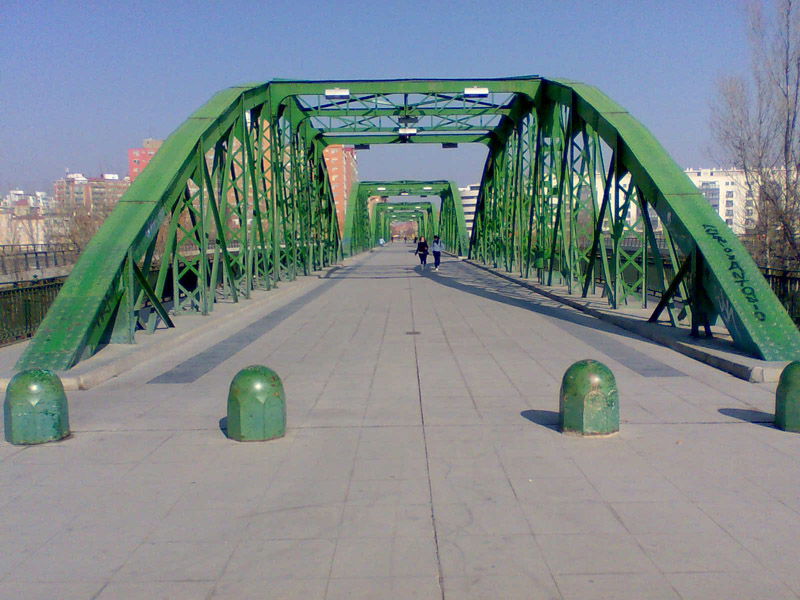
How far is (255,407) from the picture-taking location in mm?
6426

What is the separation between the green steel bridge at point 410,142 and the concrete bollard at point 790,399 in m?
2.66

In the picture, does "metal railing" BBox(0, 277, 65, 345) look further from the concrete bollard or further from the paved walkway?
the concrete bollard

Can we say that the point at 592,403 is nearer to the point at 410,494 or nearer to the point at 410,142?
the point at 410,494

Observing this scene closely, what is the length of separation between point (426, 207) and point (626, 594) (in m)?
92.8

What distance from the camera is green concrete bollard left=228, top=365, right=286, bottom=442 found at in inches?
253

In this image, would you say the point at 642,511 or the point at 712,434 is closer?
the point at 642,511

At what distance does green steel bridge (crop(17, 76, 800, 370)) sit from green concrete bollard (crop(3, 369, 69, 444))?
8.45 ft

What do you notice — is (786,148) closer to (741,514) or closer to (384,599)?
(741,514)

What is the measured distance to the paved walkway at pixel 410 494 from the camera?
390 cm

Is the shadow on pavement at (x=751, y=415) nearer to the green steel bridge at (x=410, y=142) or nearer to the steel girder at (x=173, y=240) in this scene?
the green steel bridge at (x=410, y=142)

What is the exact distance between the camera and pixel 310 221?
101 feet

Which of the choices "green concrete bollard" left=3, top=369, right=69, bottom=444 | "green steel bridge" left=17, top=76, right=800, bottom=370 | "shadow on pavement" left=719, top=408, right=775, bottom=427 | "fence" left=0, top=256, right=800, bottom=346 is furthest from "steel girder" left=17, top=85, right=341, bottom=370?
"shadow on pavement" left=719, top=408, right=775, bottom=427

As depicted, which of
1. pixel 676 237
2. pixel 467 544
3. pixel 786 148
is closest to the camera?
pixel 467 544

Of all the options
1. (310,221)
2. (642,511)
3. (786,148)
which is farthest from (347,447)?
(310,221)
